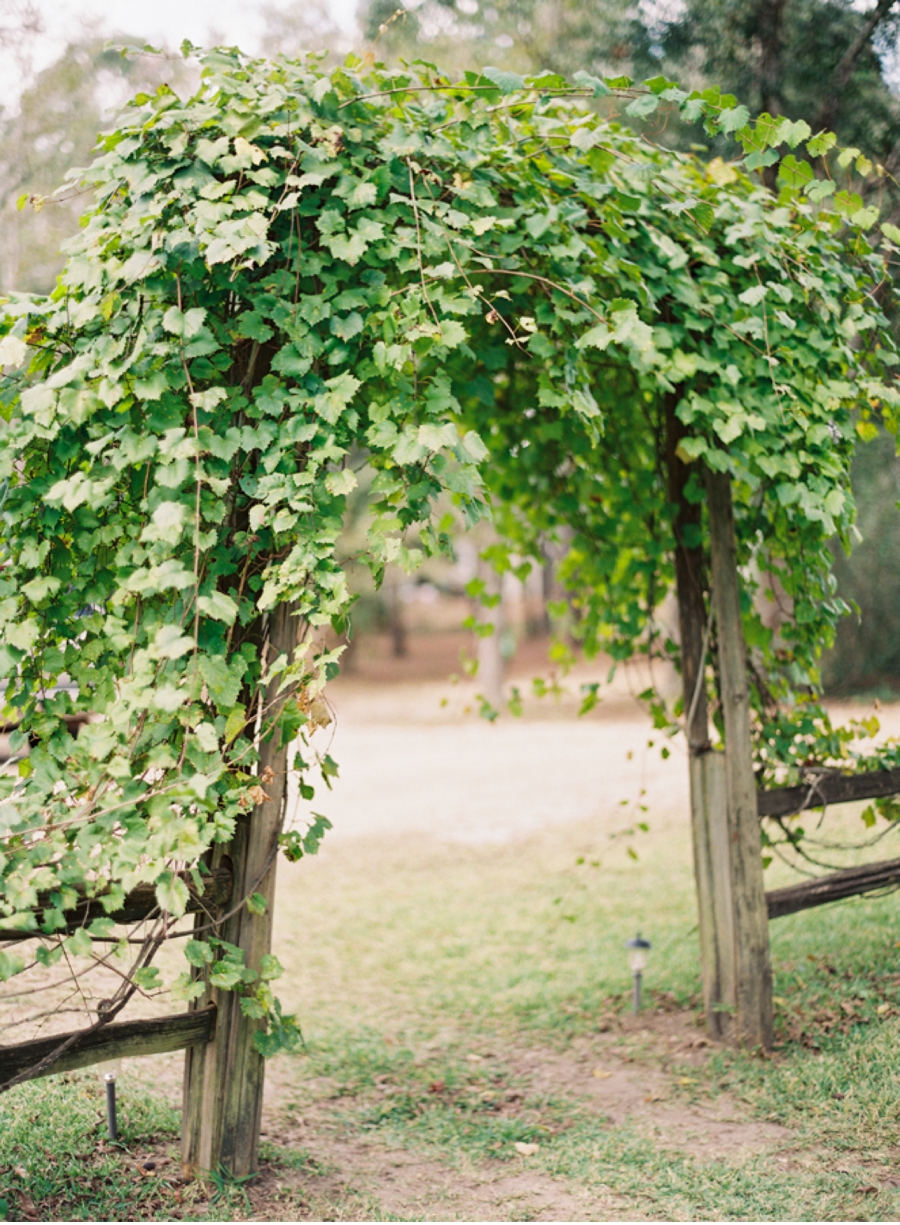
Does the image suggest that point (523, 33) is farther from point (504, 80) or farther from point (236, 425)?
point (236, 425)

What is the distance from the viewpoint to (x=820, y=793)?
13.3ft

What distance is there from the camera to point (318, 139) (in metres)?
2.74

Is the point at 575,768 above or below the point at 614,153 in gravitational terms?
below

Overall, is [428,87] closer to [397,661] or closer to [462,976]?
Answer: [462,976]

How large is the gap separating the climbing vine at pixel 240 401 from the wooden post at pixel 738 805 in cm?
76

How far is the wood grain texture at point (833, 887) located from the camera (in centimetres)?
397

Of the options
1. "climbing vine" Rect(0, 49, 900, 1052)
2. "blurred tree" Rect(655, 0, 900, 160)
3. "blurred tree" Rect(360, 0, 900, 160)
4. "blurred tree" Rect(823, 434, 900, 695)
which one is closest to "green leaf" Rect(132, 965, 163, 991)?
"climbing vine" Rect(0, 49, 900, 1052)

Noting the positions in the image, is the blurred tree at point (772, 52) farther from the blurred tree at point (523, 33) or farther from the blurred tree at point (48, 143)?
the blurred tree at point (48, 143)

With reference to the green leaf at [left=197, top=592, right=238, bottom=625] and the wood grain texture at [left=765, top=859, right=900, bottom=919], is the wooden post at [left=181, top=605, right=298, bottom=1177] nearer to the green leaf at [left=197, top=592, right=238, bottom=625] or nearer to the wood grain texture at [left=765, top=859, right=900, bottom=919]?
the green leaf at [left=197, top=592, right=238, bottom=625]

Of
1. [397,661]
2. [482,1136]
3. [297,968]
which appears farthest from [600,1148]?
[397,661]

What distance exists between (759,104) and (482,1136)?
583cm

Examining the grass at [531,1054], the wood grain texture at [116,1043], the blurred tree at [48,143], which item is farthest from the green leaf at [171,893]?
the blurred tree at [48,143]

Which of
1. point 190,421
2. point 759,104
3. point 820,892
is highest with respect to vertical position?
point 759,104

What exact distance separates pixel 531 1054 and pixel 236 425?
305 centimetres
